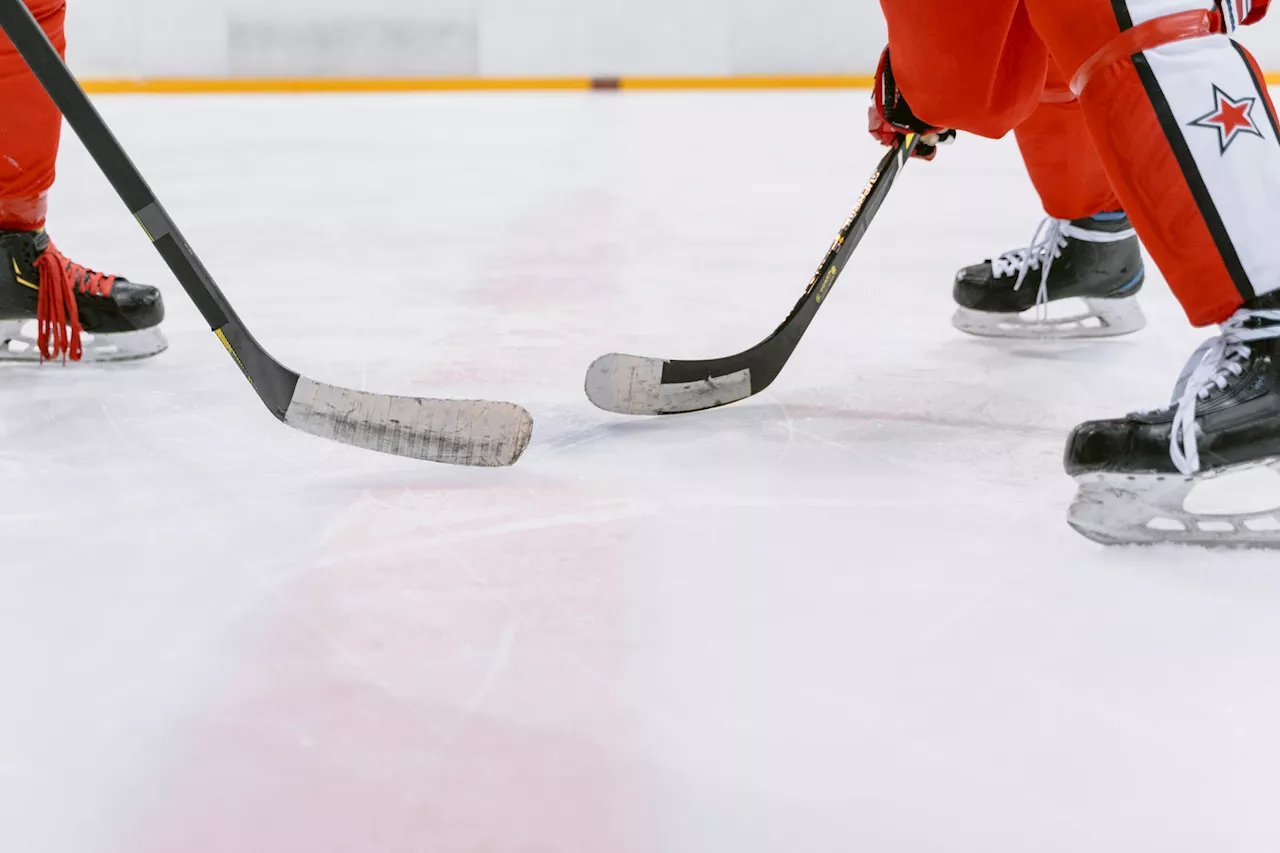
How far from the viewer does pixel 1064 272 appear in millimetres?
1585

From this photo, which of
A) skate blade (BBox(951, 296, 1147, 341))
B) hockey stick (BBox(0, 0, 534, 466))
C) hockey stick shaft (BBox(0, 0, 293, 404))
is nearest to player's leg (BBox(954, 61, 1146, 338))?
skate blade (BBox(951, 296, 1147, 341))

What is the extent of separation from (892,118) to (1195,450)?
581 millimetres

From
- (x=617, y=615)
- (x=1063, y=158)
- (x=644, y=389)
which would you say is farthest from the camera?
(x=1063, y=158)

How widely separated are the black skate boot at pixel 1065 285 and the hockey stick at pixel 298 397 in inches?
30.9

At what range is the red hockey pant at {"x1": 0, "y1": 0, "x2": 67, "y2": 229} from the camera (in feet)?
4.50

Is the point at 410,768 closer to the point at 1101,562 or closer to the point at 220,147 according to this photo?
the point at 1101,562

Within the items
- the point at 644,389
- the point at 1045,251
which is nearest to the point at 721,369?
the point at 644,389

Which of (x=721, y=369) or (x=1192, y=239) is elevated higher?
(x=1192, y=239)

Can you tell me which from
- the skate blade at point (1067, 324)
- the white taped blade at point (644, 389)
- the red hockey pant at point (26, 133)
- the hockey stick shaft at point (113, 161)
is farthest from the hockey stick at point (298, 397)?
the skate blade at point (1067, 324)

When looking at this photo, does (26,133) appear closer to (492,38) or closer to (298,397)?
(298,397)

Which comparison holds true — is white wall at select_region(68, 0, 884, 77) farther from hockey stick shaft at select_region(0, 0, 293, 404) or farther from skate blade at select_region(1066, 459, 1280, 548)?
skate blade at select_region(1066, 459, 1280, 548)


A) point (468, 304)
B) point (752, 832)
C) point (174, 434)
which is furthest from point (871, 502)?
point (468, 304)

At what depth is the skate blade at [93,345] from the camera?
144cm

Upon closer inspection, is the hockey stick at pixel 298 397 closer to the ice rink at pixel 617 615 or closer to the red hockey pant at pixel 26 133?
the ice rink at pixel 617 615
